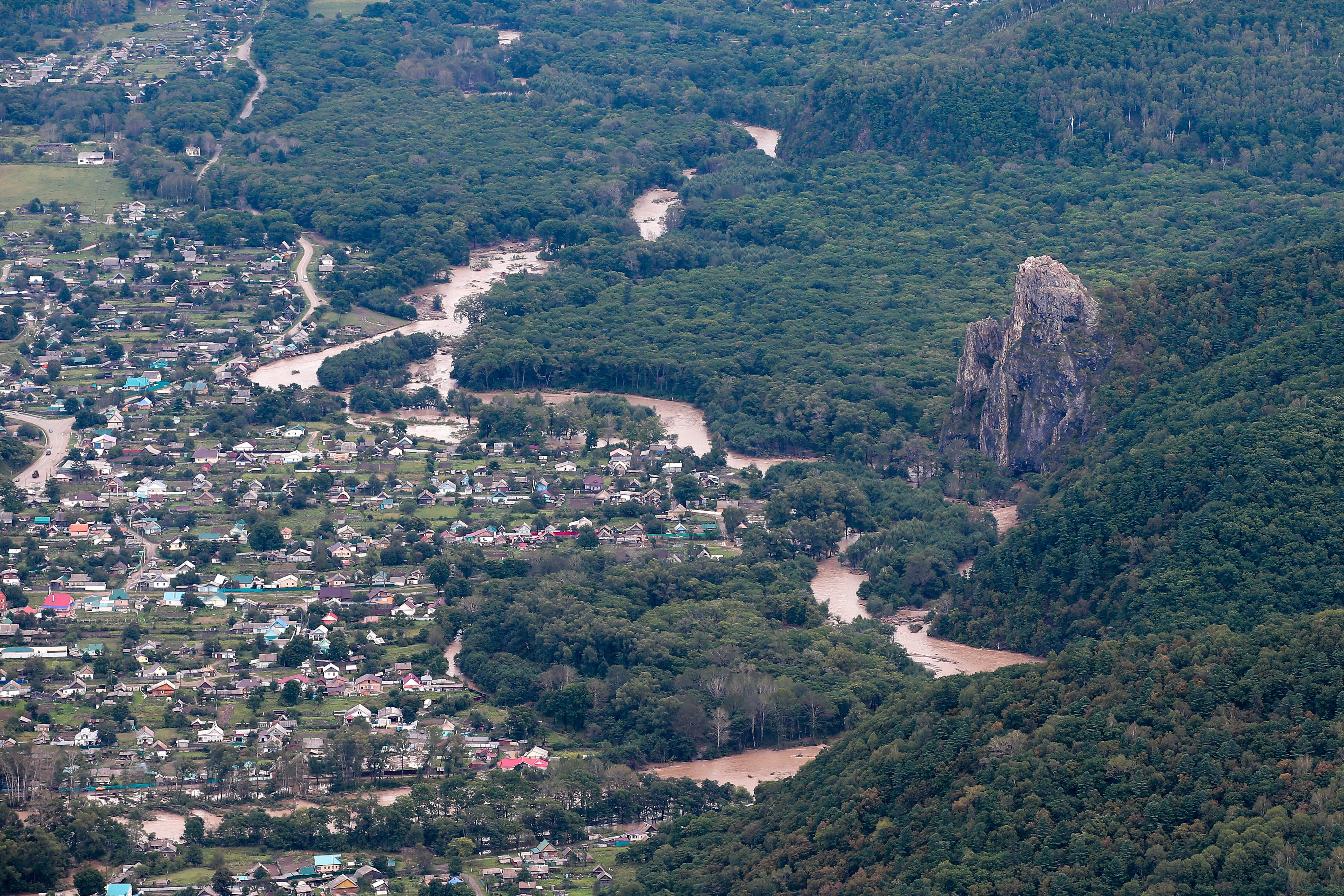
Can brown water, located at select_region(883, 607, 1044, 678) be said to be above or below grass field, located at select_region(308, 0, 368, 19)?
below

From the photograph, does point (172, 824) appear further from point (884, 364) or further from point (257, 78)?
point (257, 78)

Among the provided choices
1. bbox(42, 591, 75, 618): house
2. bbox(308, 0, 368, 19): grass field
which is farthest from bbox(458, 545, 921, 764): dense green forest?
bbox(308, 0, 368, 19): grass field

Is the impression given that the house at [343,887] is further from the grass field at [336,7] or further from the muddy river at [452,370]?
the grass field at [336,7]

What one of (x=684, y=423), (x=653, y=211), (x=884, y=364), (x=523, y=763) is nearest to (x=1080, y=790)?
(x=523, y=763)

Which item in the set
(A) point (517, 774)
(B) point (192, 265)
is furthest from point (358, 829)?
(B) point (192, 265)

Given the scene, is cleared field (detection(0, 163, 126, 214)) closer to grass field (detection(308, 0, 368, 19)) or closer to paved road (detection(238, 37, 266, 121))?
paved road (detection(238, 37, 266, 121))

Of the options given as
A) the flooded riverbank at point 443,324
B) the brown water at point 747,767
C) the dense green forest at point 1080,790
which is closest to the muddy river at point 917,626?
the brown water at point 747,767
